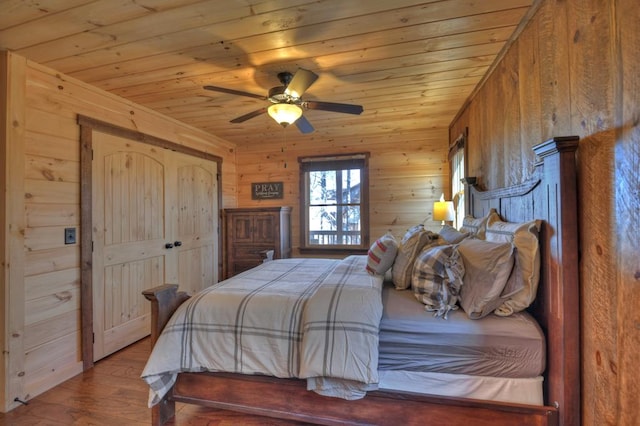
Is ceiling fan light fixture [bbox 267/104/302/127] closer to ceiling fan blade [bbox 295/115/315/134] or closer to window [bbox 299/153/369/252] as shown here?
ceiling fan blade [bbox 295/115/315/134]

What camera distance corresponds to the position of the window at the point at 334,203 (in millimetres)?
4302

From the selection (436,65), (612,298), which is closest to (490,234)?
(612,298)

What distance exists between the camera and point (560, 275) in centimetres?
131

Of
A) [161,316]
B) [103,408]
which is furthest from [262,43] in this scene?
[103,408]

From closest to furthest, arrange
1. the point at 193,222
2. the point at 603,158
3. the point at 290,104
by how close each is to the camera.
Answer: the point at 603,158 → the point at 290,104 → the point at 193,222

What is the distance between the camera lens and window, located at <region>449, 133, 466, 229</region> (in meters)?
3.32

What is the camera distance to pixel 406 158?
4.12 meters

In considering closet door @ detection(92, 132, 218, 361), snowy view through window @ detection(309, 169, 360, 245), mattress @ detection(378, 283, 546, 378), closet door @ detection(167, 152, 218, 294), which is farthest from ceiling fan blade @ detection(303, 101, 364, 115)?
snowy view through window @ detection(309, 169, 360, 245)

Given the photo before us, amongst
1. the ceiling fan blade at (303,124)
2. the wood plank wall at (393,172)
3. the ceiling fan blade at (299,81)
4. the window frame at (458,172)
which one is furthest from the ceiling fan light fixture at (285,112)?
the window frame at (458,172)

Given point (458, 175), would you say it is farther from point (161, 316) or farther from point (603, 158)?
point (161, 316)

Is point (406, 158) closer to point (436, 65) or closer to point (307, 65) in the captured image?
point (436, 65)

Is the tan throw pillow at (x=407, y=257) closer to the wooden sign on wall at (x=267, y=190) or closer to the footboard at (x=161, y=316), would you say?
the footboard at (x=161, y=316)

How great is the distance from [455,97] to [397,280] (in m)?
2.05

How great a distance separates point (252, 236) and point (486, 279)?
3274mm
